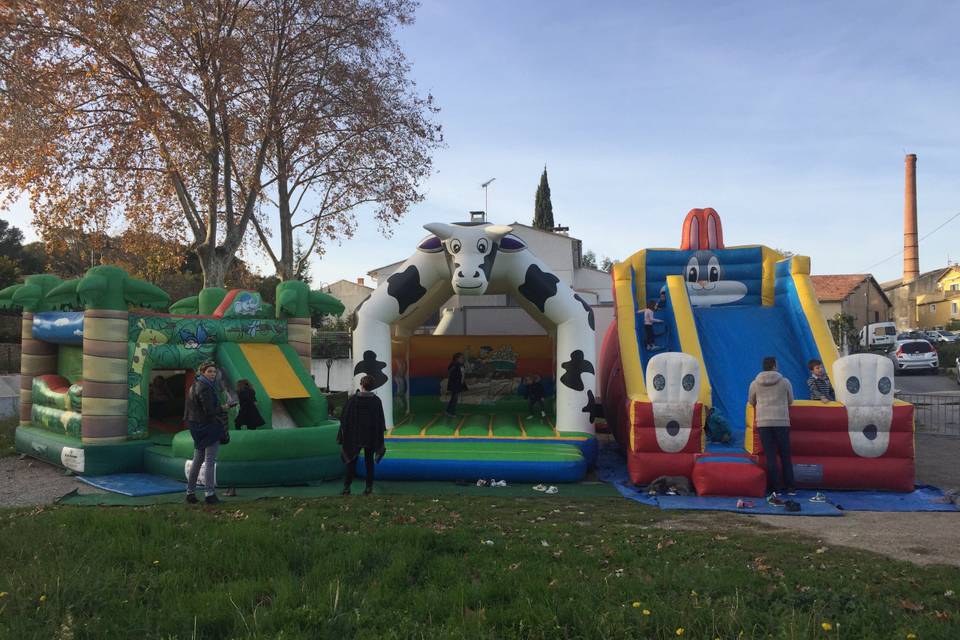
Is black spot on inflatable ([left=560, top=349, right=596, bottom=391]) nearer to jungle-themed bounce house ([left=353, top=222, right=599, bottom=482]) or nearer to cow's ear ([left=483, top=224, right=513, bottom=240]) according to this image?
jungle-themed bounce house ([left=353, top=222, right=599, bottom=482])

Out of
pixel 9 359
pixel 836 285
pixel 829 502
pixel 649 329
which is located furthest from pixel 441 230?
pixel 836 285

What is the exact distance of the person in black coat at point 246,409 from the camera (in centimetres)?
835

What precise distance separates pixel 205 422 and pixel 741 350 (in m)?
6.80

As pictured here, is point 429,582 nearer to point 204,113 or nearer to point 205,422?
point 205,422

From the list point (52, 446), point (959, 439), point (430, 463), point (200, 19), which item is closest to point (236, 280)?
point (200, 19)

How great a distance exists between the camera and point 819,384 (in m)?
Result: 8.03

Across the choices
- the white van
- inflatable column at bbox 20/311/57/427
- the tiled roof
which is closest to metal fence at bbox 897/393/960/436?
inflatable column at bbox 20/311/57/427

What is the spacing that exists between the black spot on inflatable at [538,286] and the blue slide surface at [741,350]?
2227 mm

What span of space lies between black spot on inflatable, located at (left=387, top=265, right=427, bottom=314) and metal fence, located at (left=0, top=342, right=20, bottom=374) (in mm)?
14600

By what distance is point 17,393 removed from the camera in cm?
1516

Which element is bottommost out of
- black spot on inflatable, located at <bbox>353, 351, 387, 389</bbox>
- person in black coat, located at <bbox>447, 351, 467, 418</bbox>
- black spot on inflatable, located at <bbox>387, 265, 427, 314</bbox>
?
person in black coat, located at <bbox>447, 351, 467, 418</bbox>

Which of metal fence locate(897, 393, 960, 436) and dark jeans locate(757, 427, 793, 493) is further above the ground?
dark jeans locate(757, 427, 793, 493)

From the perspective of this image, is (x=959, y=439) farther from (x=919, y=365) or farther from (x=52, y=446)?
(x=919, y=365)

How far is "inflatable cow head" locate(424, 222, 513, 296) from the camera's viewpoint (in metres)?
9.24
